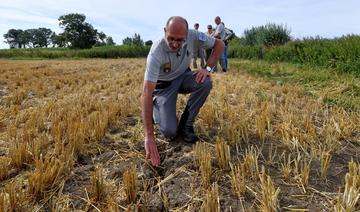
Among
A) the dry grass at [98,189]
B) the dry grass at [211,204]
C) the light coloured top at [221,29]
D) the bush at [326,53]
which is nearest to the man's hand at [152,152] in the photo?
the dry grass at [98,189]

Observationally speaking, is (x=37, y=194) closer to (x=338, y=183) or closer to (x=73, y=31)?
(x=338, y=183)

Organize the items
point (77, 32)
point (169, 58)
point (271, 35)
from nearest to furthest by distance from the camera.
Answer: point (169, 58), point (271, 35), point (77, 32)

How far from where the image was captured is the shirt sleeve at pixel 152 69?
12.1 feet

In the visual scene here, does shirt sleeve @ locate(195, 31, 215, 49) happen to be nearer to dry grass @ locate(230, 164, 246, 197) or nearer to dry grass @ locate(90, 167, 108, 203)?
dry grass @ locate(230, 164, 246, 197)

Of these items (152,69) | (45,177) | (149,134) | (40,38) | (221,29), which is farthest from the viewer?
(40,38)

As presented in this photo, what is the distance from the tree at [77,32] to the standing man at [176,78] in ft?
198

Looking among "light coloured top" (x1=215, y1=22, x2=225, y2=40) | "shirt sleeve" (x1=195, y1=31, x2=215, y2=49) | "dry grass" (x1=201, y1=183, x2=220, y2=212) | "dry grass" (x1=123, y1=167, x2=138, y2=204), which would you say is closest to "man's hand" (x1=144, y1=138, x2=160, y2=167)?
"dry grass" (x1=123, y1=167, x2=138, y2=204)

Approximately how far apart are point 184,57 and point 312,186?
1972 millimetres

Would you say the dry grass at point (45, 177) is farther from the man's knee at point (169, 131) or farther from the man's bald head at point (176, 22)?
the man's bald head at point (176, 22)

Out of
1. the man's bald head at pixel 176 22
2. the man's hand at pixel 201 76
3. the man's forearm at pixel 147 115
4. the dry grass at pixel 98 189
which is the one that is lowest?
the dry grass at pixel 98 189

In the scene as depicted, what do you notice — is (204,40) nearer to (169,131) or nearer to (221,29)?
(169,131)

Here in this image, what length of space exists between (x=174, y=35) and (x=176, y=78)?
92 cm

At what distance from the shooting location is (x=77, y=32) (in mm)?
63438

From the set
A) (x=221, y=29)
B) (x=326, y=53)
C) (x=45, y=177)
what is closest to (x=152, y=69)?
(x=45, y=177)
